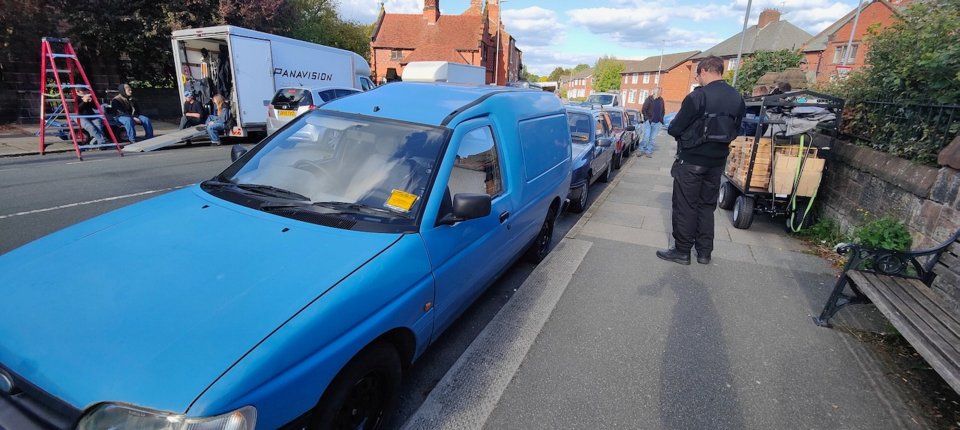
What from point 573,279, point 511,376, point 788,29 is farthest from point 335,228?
point 788,29

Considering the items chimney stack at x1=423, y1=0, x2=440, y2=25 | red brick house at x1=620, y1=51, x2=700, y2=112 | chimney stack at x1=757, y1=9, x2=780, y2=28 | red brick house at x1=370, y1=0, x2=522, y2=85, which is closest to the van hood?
red brick house at x1=370, y1=0, x2=522, y2=85

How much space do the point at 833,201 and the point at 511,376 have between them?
5808 millimetres

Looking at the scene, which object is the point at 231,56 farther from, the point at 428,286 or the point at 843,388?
the point at 843,388

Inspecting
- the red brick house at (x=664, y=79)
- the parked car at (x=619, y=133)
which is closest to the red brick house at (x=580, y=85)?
the red brick house at (x=664, y=79)

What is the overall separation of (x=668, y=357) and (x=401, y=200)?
2185mm

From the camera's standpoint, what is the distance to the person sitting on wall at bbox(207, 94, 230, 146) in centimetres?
1252

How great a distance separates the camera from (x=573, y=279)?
4.42 m

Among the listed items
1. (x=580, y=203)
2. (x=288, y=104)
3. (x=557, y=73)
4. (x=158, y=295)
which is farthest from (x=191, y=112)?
(x=557, y=73)

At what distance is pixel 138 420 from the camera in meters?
1.37

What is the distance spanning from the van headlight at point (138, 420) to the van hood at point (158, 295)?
28mm

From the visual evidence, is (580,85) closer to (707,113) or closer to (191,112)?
(191,112)

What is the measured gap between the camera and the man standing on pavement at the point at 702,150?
14.4ft

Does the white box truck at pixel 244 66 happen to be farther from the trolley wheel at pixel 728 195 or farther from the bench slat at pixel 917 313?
the bench slat at pixel 917 313

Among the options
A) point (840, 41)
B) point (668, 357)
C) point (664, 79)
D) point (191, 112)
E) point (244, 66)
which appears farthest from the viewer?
point (664, 79)
